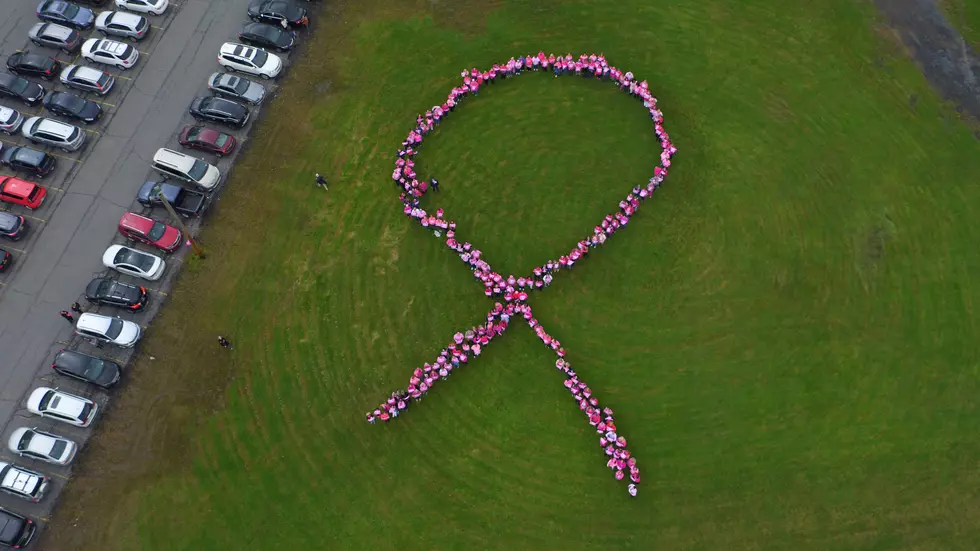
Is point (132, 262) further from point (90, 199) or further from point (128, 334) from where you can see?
point (90, 199)

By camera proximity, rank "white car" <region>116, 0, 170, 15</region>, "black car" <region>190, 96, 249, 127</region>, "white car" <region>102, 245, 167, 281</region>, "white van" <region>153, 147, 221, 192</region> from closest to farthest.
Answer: "white car" <region>102, 245, 167, 281</region>, "white van" <region>153, 147, 221, 192</region>, "black car" <region>190, 96, 249, 127</region>, "white car" <region>116, 0, 170, 15</region>

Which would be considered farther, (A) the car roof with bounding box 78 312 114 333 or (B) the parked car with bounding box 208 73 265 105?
(B) the parked car with bounding box 208 73 265 105

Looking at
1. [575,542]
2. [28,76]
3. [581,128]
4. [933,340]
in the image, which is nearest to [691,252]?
[581,128]

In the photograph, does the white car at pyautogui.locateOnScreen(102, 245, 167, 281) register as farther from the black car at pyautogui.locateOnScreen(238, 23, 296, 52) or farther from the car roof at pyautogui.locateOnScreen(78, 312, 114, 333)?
the black car at pyautogui.locateOnScreen(238, 23, 296, 52)

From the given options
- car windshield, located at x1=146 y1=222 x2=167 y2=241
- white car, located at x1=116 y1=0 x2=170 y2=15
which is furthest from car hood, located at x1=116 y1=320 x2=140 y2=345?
white car, located at x1=116 y1=0 x2=170 y2=15

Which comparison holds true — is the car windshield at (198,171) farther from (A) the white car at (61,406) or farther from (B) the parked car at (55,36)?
(A) the white car at (61,406)

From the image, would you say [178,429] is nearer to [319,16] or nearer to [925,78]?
[319,16]

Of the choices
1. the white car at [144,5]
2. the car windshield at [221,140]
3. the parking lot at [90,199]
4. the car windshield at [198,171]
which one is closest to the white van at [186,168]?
the car windshield at [198,171]
